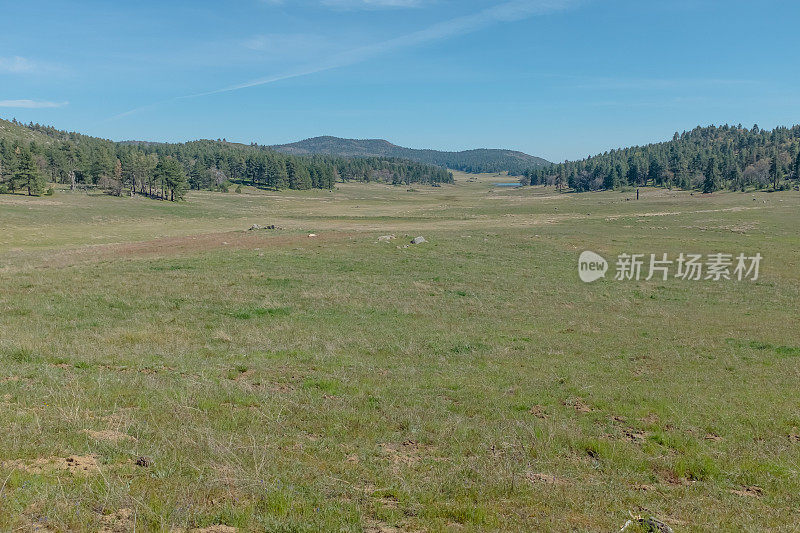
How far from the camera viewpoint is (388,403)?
471 inches

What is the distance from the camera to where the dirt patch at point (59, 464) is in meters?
7.07

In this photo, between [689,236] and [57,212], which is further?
[57,212]

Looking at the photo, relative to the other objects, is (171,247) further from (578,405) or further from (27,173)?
(27,173)

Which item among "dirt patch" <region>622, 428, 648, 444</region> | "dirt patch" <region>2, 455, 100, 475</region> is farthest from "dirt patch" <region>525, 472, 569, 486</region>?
"dirt patch" <region>2, 455, 100, 475</region>

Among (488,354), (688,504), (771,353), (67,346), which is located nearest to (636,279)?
(771,353)

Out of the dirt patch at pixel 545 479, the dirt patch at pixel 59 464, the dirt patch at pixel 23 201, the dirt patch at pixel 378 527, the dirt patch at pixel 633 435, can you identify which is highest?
the dirt patch at pixel 23 201

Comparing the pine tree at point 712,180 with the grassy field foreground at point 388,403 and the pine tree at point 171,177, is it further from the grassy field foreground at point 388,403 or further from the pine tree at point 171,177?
the pine tree at point 171,177

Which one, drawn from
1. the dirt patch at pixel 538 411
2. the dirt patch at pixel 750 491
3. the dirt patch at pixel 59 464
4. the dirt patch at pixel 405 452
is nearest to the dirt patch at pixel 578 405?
the dirt patch at pixel 538 411

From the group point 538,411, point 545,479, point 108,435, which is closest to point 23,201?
point 108,435

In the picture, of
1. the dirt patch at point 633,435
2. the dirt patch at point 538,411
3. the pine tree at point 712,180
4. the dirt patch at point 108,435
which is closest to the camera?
the dirt patch at point 108,435

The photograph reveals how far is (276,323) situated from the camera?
20.9 m

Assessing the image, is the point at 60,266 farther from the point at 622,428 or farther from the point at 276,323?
the point at 622,428

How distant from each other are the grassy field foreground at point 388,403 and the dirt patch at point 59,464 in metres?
0.04

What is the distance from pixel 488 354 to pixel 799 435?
9024 mm
